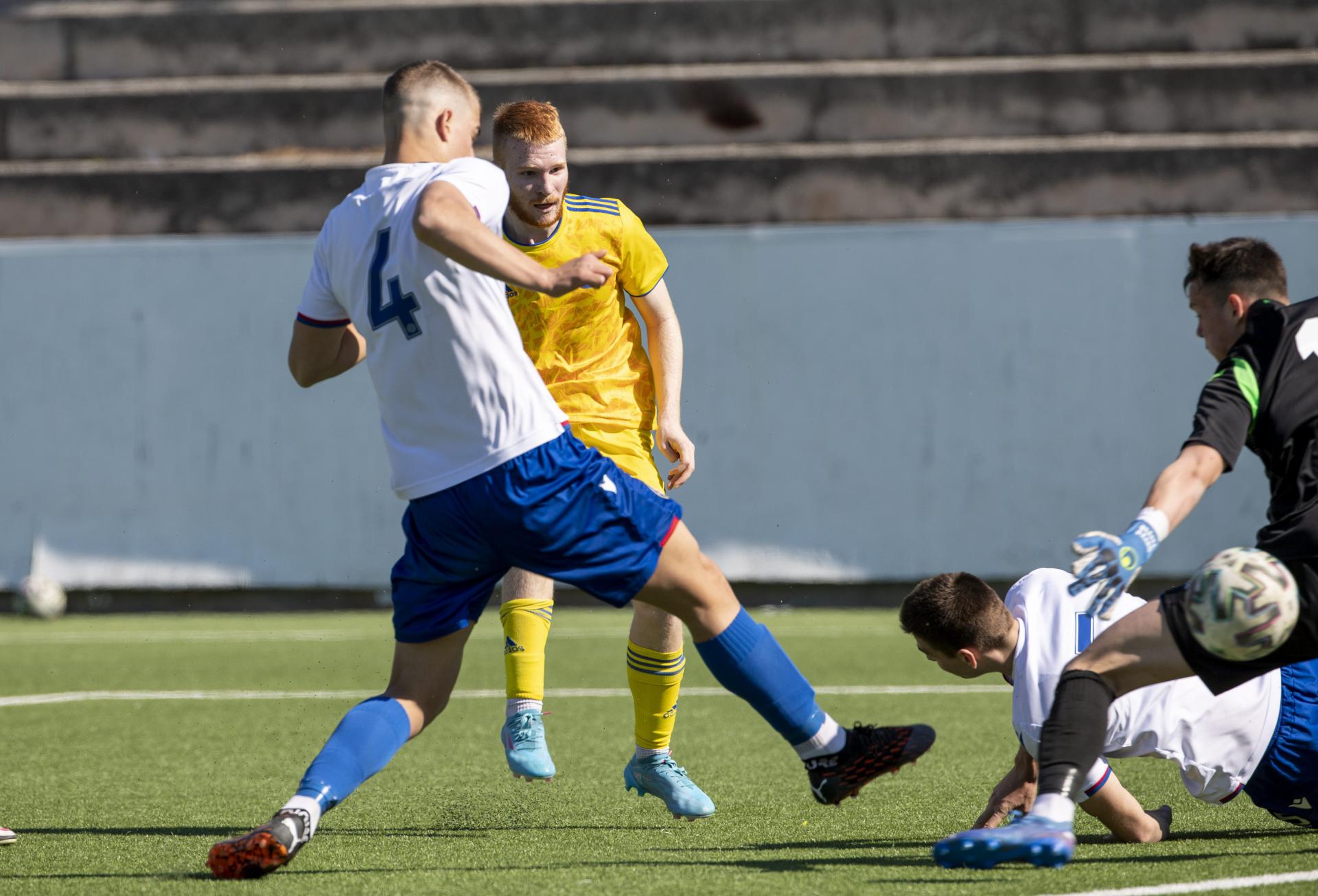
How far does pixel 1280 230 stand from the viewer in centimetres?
1205

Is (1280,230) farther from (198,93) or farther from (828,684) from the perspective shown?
(198,93)

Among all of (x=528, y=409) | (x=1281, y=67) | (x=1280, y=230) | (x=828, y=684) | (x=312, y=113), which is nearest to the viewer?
(x=528, y=409)

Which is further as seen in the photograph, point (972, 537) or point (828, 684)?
point (972, 537)

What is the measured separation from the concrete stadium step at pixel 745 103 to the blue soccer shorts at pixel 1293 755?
35.8 ft

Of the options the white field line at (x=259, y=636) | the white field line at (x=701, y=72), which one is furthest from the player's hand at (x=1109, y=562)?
the white field line at (x=701, y=72)

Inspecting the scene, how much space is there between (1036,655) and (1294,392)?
0.94m

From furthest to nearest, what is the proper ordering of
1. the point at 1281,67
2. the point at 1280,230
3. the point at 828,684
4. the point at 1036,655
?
the point at 1281,67
the point at 1280,230
the point at 828,684
the point at 1036,655

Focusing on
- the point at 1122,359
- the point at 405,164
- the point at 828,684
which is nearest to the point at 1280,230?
the point at 1122,359

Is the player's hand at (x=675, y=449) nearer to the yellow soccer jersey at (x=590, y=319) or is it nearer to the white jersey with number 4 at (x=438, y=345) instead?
the yellow soccer jersey at (x=590, y=319)

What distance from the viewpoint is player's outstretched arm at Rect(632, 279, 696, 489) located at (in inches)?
173

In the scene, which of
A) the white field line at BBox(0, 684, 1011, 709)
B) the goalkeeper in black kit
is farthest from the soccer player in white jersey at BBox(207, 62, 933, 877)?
the white field line at BBox(0, 684, 1011, 709)

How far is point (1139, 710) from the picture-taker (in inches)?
147

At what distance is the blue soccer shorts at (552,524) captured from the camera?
327 cm

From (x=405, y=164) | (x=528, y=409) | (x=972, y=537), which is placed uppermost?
(x=405, y=164)
